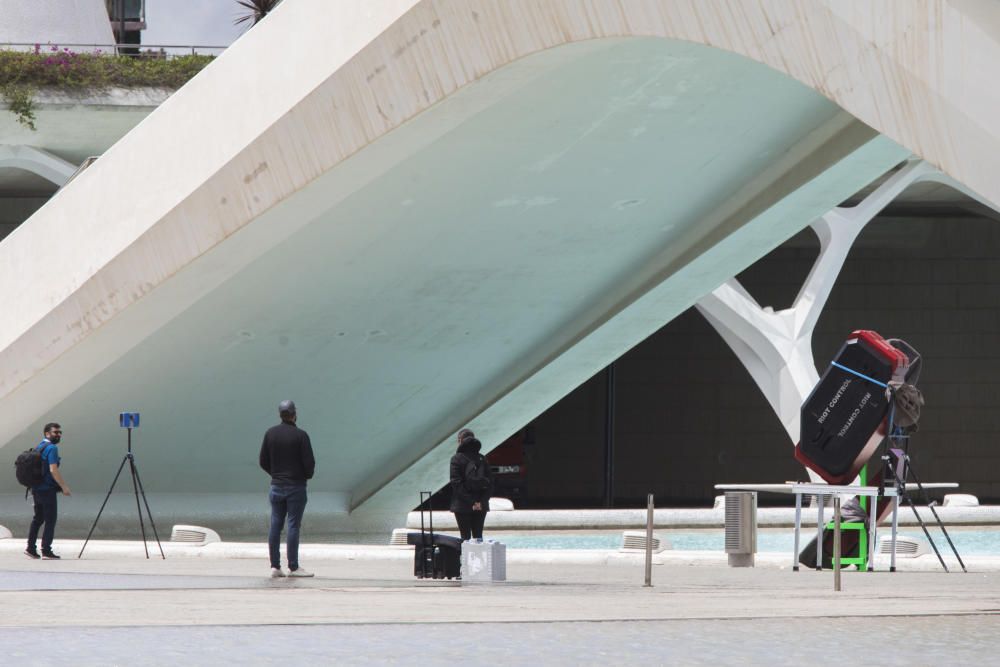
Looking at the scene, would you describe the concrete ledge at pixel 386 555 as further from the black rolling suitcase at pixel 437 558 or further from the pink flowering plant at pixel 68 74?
the pink flowering plant at pixel 68 74

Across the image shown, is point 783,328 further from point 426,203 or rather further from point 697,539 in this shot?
point 426,203

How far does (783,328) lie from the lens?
26.4 meters

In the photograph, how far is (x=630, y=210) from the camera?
13.6 metres

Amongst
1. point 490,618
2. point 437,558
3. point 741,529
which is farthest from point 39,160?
point 490,618

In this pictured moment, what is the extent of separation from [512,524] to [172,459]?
576 centimetres

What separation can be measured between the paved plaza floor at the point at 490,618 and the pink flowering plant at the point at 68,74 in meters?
13.6

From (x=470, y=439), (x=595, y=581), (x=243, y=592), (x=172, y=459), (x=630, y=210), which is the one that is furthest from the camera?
(x=172, y=459)

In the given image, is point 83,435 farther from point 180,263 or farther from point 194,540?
point 180,263

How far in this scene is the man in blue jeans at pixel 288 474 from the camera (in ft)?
33.6

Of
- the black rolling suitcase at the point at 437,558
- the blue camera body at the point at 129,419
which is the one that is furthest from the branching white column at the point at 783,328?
the black rolling suitcase at the point at 437,558

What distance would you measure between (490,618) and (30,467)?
23.7ft

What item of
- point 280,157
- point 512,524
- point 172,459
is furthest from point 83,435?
point 512,524

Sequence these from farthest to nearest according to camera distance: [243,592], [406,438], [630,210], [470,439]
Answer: [406,438]
[630,210]
[470,439]
[243,592]

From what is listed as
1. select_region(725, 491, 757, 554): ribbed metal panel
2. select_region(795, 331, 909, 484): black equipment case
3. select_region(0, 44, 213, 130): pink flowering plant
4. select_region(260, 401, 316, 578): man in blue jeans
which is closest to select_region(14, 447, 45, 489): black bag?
select_region(260, 401, 316, 578): man in blue jeans
